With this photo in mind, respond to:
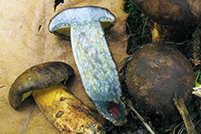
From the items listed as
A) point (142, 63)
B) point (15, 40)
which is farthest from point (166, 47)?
point (15, 40)

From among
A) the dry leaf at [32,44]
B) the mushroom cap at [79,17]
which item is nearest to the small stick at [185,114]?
the dry leaf at [32,44]

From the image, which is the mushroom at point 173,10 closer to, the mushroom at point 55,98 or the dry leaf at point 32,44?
the dry leaf at point 32,44

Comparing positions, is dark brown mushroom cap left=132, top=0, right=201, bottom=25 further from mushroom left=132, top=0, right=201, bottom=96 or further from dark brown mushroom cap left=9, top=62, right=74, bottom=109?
dark brown mushroom cap left=9, top=62, right=74, bottom=109

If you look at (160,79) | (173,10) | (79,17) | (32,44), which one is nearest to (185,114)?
(160,79)

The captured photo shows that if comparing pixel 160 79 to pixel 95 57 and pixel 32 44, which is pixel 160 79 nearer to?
pixel 95 57

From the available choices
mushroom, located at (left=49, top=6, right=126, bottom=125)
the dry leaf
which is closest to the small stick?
mushroom, located at (left=49, top=6, right=126, bottom=125)

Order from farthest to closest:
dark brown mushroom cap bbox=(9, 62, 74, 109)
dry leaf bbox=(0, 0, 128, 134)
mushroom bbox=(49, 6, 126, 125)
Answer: dry leaf bbox=(0, 0, 128, 134), mushroom bbox=(49, 6, 126, 125), dark brown mushroom cap bbox=(9, 62, 74, 109)
